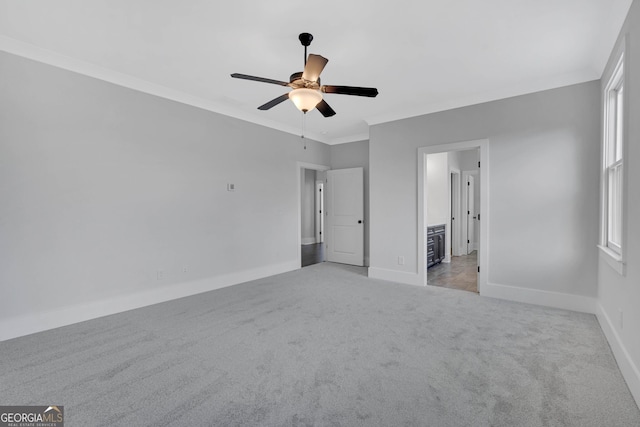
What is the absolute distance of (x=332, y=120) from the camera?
5016 millimetres

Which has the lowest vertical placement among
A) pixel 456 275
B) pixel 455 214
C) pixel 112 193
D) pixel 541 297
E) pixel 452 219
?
pixel 456 275

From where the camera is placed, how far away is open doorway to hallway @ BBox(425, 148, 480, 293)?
16.6 feet

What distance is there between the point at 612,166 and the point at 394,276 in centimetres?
289

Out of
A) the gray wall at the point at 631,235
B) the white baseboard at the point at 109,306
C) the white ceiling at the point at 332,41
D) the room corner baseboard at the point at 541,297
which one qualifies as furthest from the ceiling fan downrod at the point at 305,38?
the room corner baseboard at the point at 541,297

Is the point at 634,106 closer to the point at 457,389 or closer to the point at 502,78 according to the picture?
the point at 502,78

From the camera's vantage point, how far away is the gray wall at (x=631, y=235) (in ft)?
6.03

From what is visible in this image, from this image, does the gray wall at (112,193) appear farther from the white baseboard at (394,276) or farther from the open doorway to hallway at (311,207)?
the open doorway to hallway at (311,207)

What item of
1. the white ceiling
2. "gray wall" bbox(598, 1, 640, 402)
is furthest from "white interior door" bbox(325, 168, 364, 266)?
"gray wall" bbox(598, 1, 640, 402)

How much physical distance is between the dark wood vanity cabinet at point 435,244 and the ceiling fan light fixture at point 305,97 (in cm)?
367

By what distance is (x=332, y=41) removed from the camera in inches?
104

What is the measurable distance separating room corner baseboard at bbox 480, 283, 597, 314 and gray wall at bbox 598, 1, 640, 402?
1.04m

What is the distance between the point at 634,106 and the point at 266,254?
455 centimetres

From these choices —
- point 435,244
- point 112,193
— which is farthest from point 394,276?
point 112,193

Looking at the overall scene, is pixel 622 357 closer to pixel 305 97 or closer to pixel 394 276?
pixel 394 276
